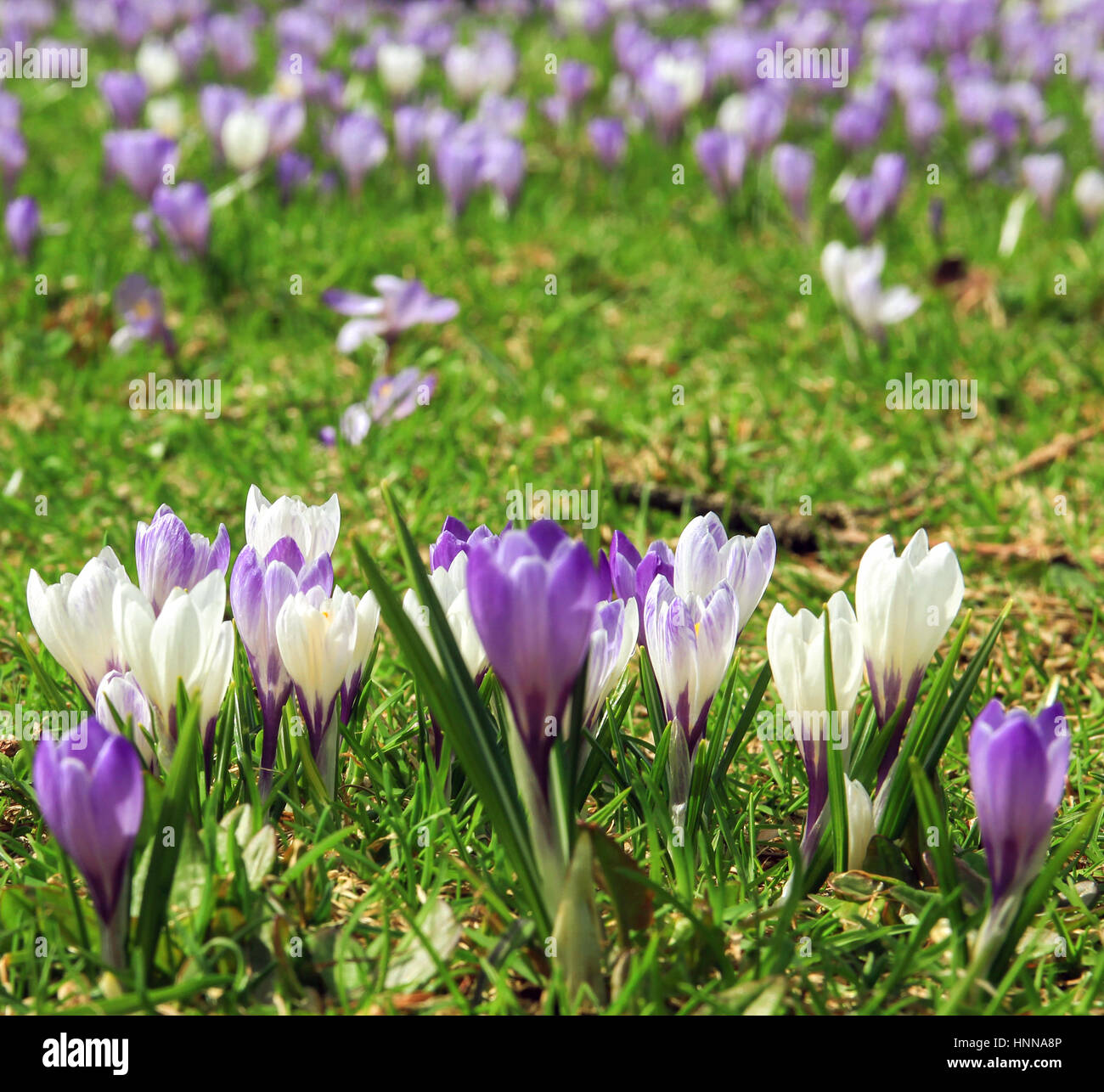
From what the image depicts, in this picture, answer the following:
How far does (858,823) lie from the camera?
5.07 ft

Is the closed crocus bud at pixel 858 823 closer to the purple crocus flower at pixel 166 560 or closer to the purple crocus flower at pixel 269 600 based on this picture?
the purple crocus flower at pixel 269 600

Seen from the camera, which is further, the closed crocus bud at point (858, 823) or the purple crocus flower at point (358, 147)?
the purple crocus flower at point (358, 147)

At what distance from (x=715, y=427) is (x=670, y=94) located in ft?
8.79

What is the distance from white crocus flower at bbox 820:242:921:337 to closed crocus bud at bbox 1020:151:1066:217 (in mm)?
1600

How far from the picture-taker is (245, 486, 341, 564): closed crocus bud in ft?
5.66

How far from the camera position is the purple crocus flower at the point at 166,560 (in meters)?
1.65

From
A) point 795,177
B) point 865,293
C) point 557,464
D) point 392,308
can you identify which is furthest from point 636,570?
point 795,177

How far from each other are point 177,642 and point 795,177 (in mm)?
3731

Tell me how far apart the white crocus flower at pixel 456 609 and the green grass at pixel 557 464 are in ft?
0.63

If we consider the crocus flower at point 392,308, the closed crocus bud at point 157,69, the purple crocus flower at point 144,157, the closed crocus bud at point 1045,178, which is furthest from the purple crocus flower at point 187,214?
the closed crocus bud at point 1045,178

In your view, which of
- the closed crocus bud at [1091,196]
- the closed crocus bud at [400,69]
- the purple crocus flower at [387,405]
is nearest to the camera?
the purple crocus flower at [387,405]

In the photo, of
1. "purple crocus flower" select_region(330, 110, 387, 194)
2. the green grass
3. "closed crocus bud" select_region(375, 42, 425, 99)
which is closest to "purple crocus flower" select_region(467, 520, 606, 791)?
the green grass
